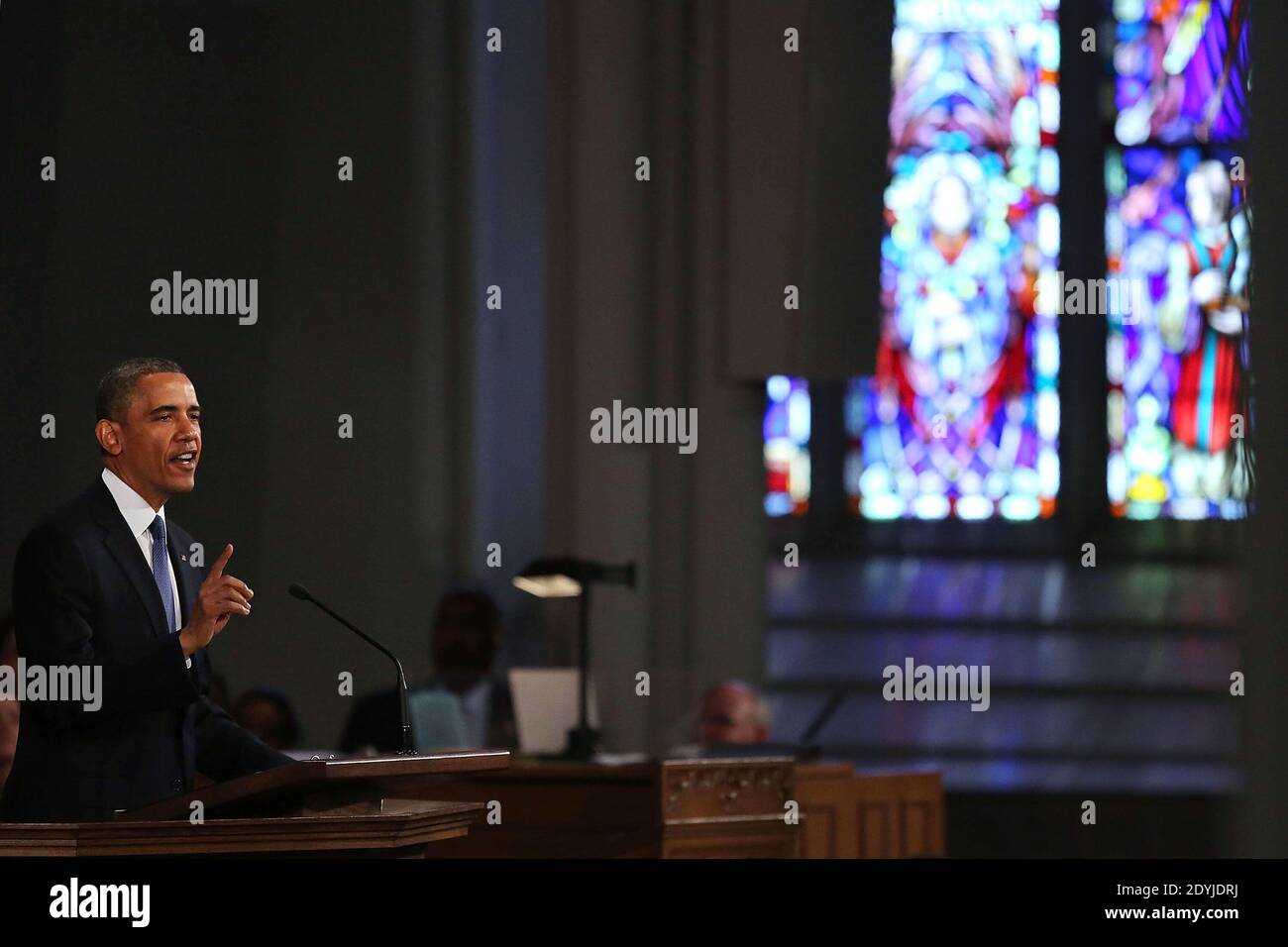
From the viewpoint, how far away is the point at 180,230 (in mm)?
6832

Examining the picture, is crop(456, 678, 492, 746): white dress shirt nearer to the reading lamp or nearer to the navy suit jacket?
the reading lamp

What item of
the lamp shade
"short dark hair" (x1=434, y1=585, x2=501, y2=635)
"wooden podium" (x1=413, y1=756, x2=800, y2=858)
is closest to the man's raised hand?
"wooden podium" (x1=413, y1=756, x2=800, y2=858)

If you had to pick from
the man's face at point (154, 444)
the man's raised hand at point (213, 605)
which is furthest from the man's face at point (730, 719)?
the man's raised hand at point (213, 605)

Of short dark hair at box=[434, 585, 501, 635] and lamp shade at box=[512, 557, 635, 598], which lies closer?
lamp shade at box=[512, 557, 635, 598]

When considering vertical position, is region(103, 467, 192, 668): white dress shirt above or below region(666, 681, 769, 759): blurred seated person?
above

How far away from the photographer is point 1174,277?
809 cm

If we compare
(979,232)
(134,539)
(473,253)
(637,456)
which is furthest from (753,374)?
(134,539)

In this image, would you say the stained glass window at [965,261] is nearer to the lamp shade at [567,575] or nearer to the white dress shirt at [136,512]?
the lamp shade at [567,575]

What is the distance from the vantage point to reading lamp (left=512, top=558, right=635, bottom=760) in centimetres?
538

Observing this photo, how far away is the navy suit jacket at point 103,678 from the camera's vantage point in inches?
119

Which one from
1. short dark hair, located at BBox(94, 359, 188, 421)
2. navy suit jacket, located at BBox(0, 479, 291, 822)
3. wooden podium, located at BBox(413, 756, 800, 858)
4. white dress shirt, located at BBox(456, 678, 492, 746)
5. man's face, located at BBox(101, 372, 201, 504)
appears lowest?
wooden podium, located at BBox(413, 756, 800, 858)

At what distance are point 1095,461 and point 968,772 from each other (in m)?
1.59

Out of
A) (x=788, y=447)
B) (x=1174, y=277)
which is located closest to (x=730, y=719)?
(x=788, y=447)
